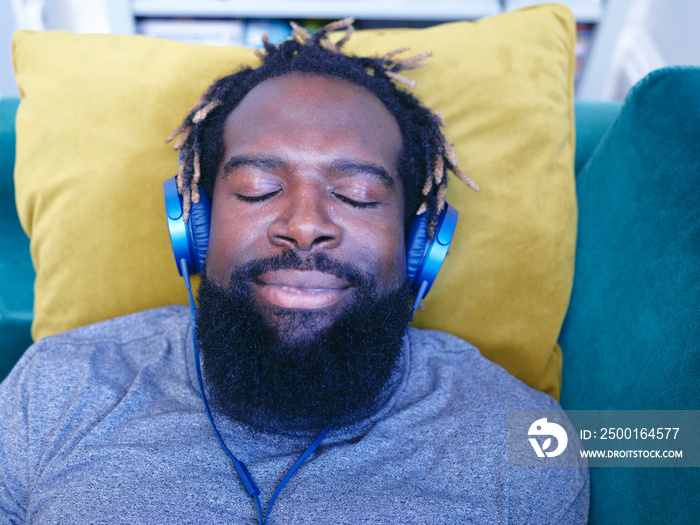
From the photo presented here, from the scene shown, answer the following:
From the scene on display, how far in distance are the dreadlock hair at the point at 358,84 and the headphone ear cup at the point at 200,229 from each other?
0.03m

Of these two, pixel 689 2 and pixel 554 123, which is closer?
pixel 554 123

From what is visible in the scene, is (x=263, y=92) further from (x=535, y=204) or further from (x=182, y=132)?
(x=535, y=204)

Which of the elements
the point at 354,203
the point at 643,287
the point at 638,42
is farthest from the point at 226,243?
the point at 638,42

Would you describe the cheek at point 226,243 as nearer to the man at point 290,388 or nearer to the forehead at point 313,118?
the man at point 290,388

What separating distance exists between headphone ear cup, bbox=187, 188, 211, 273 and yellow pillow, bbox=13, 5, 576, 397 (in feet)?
0.76

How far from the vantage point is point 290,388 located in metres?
0.94

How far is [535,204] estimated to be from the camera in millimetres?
1311

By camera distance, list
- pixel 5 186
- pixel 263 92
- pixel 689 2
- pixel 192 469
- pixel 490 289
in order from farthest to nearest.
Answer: pixel 689 2
pixel 5 186
pixel 490 289
pixel 263 92
pixel 192 469

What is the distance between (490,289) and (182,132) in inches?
36.0

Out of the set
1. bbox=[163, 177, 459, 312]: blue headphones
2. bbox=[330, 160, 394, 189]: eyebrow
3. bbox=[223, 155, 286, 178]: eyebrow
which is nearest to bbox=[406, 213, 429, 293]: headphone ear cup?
bbox=[163, 177, 459, 312]: blue headphones

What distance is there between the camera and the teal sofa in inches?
34.0

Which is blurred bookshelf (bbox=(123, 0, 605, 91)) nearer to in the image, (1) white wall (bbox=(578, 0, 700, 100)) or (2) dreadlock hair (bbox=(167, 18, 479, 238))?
(1) white wall (bbox=(578, 0, 700, 100))

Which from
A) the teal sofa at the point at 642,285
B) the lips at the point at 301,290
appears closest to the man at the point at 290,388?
the lips at the point at 301,290

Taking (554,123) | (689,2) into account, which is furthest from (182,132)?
(689,2)
